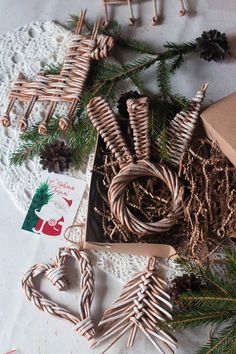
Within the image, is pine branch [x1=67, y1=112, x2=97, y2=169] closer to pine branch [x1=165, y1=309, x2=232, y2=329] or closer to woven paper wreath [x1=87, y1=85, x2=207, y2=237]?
woven paper wreath [x1=87, y1=85, x2=207, y2=237]

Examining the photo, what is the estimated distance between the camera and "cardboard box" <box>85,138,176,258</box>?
92 centimetres

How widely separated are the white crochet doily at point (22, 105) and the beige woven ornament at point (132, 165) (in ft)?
0.29

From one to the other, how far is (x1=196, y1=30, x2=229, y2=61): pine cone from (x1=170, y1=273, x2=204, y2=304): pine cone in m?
0.43

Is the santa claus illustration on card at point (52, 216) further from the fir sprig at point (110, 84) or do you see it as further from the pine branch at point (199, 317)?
the pine branch at point (199, 317)

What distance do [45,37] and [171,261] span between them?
0.53 m

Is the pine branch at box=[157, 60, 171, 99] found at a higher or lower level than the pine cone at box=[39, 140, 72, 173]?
higher

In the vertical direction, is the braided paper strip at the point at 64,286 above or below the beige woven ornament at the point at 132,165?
below

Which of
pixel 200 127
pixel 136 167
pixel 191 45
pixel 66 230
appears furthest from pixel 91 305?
pixel 191 45

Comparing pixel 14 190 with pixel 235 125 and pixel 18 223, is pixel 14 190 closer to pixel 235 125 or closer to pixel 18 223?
pixel 18 223

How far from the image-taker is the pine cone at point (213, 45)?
3.41 ft

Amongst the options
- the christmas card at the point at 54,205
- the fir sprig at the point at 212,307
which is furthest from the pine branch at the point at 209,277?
the christmas card at the point at 54,205

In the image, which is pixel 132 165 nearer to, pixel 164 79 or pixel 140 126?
pixel 140 126

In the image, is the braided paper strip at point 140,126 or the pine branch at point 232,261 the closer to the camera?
the pine branch at point 232,261

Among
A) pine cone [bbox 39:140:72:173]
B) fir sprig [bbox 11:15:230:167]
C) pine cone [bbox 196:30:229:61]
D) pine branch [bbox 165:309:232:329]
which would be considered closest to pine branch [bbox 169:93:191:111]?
fir sprig [bbox 11:15:230:167]
